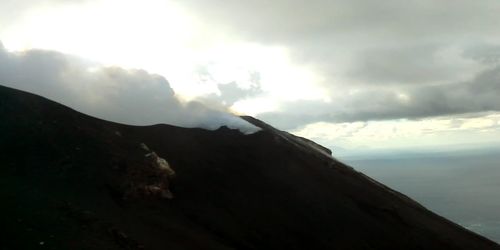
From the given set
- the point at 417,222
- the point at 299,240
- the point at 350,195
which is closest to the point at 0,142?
the point at 299,240

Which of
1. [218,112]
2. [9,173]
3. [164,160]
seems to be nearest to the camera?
[9,173]

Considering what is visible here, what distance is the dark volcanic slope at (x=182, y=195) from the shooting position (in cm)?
3997

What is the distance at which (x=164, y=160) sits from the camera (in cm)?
6338

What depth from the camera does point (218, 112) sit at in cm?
9150

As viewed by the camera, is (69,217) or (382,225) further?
(382,225)

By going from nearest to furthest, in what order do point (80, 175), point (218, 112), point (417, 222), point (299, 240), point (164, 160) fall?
1. point (80, 175)
2. point (299, 240)
3. point (164, 160)
4. point (417, 222)
5. point (218, 112)

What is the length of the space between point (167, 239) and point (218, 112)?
48557mm

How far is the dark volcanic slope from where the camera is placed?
39969mm

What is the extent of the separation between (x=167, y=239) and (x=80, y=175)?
1211 centimetres

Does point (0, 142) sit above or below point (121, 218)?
above

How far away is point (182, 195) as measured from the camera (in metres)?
59.8

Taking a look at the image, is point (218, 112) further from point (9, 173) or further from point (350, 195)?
point (9, 173)

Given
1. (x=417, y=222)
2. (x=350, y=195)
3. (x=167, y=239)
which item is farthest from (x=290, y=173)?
(x=167, y=239)

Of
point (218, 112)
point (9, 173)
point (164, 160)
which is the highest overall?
point (218, 112)
